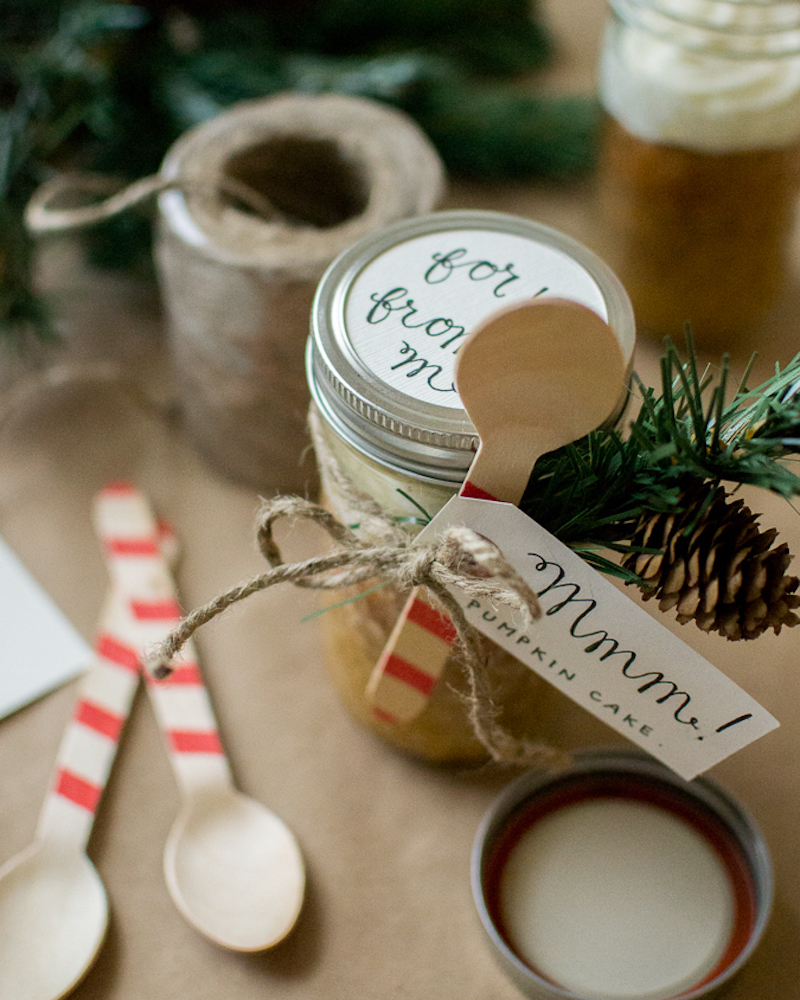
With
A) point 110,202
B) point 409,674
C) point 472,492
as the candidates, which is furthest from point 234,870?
point 110,202

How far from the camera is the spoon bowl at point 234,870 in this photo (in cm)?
43

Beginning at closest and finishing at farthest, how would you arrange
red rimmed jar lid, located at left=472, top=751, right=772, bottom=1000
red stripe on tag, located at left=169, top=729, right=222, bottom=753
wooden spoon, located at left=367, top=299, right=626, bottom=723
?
wooden spoon, located at left=367, top=299, right=626, bottom=723 → red rimmed jar lid, located at left=472, top=751, right=772, bottom=1000 → red stripe on tag, located at left=169, top=729, right=222, bottom=753

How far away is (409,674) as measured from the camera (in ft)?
1.32

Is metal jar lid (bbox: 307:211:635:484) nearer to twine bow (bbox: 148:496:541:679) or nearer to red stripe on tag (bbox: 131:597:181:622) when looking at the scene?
twine bow (bbox: 148:496:541:679)

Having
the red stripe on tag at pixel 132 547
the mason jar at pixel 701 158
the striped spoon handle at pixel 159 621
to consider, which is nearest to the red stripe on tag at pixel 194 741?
the striped spoon handle at pixel 159 621

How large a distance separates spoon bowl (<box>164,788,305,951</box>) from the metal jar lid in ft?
0.75

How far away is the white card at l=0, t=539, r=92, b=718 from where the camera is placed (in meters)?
0.53

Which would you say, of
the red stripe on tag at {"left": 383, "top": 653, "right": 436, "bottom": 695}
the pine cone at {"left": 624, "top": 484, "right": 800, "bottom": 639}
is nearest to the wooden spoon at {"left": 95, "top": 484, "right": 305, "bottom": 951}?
the red stripe on tag at {"left": 383, "top": 653, "right": 436, "bottom": 695}

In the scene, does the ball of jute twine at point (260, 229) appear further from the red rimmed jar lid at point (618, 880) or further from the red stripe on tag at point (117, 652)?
the red rimmed jar lid at point (618, 880)

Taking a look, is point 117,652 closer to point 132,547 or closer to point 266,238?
point 132,547

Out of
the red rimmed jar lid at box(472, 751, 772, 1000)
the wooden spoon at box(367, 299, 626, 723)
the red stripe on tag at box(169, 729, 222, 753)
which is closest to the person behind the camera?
the wooden spoon at box(367, 299, 626, 723)

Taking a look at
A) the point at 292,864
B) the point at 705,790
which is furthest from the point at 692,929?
the point at 292,864

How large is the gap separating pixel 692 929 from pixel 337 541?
0.23 meters

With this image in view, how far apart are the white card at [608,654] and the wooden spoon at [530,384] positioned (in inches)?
0.6
